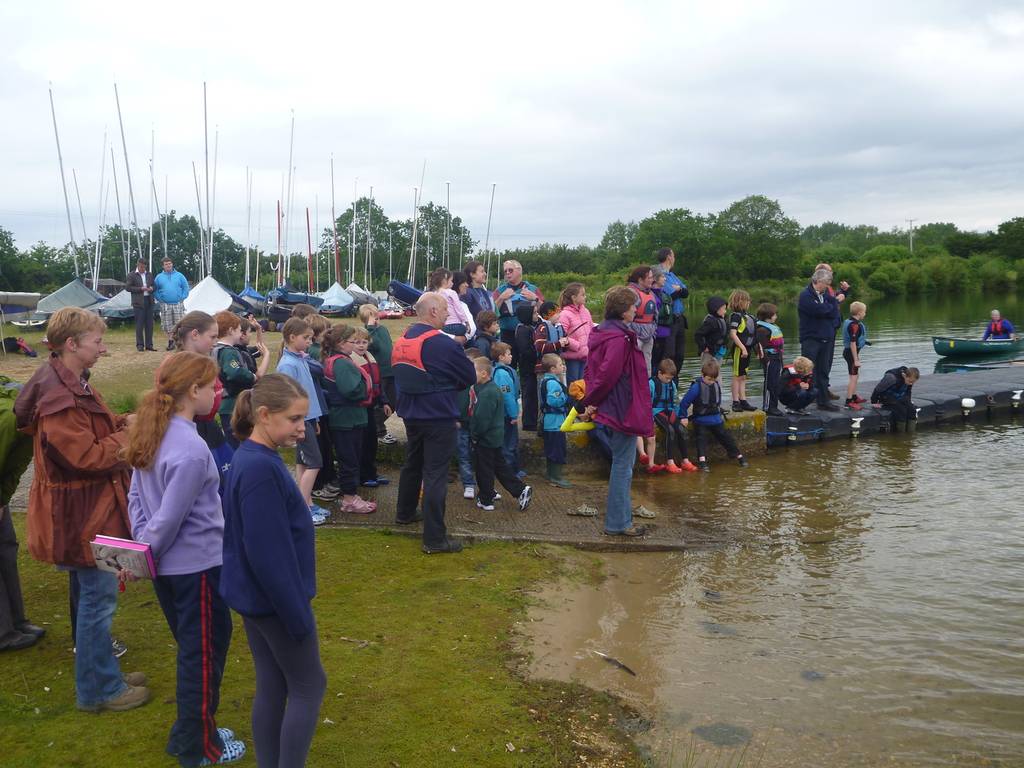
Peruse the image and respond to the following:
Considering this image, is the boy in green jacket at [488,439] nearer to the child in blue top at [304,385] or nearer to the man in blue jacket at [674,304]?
the child in blue top at [304,385]

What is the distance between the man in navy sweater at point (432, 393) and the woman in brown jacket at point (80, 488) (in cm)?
253

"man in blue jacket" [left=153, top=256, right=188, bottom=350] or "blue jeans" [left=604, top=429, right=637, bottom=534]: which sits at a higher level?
"man in blue jacket" [left=153, top=256, right=188, bottom=350]

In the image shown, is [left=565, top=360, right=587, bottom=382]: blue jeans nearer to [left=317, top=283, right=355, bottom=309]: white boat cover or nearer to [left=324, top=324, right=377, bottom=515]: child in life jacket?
[left=324, top=324, right=377, bottom=515]: child in life jacket

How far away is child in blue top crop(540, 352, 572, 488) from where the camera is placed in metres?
8.69

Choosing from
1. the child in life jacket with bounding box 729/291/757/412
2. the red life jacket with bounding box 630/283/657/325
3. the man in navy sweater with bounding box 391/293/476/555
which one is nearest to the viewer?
the man in navy sweater with bounding box 391/293/476/555

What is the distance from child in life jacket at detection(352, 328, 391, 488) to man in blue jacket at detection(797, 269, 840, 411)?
267 inches

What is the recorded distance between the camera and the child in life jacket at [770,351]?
11.4m

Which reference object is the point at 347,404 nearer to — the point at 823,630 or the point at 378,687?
the point at 378,687

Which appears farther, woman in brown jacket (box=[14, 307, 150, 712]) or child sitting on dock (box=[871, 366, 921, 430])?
child sitting on dock (box=[871, 366, 921, 430])

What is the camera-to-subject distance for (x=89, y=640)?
4.02 meters

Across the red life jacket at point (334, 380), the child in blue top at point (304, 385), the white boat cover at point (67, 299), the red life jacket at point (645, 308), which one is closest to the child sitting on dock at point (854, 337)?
the red life jacket at point (645, 308)

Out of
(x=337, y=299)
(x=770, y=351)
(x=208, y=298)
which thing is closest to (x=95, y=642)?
(x=770, y=351)

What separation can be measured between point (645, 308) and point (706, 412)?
6.56ft

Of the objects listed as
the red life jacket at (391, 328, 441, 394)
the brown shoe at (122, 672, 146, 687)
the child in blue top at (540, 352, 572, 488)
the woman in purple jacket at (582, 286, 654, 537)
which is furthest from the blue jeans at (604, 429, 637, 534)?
the brown shoe at (122, 672, 146, 687)
